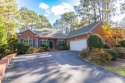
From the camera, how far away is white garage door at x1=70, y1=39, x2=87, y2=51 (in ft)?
86.3

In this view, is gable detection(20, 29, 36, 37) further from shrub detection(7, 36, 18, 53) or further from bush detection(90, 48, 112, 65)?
bush detection(90, 48, 112, 65)

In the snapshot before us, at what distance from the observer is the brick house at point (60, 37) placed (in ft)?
86.7

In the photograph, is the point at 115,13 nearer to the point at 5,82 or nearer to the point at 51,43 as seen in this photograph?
the point at 51,43

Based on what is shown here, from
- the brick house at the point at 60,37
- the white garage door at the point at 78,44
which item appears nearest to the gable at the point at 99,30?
the brick house at the point at 60,37

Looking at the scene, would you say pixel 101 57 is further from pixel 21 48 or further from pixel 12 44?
pixel 12 44

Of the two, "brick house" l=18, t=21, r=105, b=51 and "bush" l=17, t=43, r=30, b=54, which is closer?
"bush" l=17, t=43, r=30, b=54

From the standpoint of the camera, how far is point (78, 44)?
28484mm

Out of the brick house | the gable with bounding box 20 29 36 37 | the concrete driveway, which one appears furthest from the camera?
the gable with bounding box 20 29 36 37

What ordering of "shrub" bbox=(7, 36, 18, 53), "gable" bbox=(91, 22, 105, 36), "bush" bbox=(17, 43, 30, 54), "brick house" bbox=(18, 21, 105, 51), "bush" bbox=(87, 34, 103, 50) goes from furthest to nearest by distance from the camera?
"brick house" bbox=(18, 21, 105, 51)
"gable" bbox=(91, 22, 105, 36)
"shrub" bbox=(7, 36, 18, 53)
"bush" bbox=(17, 43, 30, 54)
"bush" bbox=(87, 34, 103, 50)

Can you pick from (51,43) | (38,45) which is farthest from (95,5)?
(38,45)

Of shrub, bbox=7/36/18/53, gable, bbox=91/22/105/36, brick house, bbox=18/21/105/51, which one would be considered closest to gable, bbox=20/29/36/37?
brick house, bbox=18/21/105/51

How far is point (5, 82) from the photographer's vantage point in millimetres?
7801

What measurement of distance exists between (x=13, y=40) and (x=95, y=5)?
25349mm

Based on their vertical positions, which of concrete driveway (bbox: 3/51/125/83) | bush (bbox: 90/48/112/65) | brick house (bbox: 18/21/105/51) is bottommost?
concrete driveway (bbox: 3/51/125/83)
